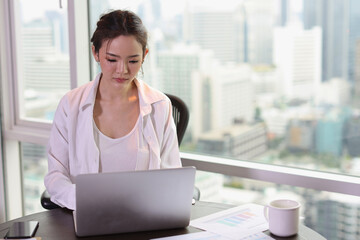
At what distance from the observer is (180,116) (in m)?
2.13

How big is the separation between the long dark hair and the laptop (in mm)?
646

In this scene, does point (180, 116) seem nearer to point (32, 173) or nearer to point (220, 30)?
point (220, 30)

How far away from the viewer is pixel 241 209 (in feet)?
5.47

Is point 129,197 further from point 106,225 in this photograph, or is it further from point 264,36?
point 264,36

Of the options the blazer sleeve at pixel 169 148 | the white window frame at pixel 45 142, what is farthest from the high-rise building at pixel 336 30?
the blazer sleeve at pixel 169 148

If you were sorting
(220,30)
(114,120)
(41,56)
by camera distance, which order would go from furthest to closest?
(41,56)
(220,30)
(114,120)

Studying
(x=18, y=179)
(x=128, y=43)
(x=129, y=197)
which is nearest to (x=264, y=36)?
(x=128, y=43)

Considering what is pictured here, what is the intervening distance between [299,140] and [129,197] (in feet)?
3.38

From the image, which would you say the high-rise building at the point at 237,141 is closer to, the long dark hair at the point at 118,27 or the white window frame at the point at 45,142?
the white window frame at the point at 45,142

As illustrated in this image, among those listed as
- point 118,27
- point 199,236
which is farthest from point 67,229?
point 118,27

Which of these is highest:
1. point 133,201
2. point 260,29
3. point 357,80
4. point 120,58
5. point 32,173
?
point 260,29

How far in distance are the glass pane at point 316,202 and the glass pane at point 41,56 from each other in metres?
1.16

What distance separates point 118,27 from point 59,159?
0.53 metres

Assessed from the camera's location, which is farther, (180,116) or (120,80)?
(180,116)
